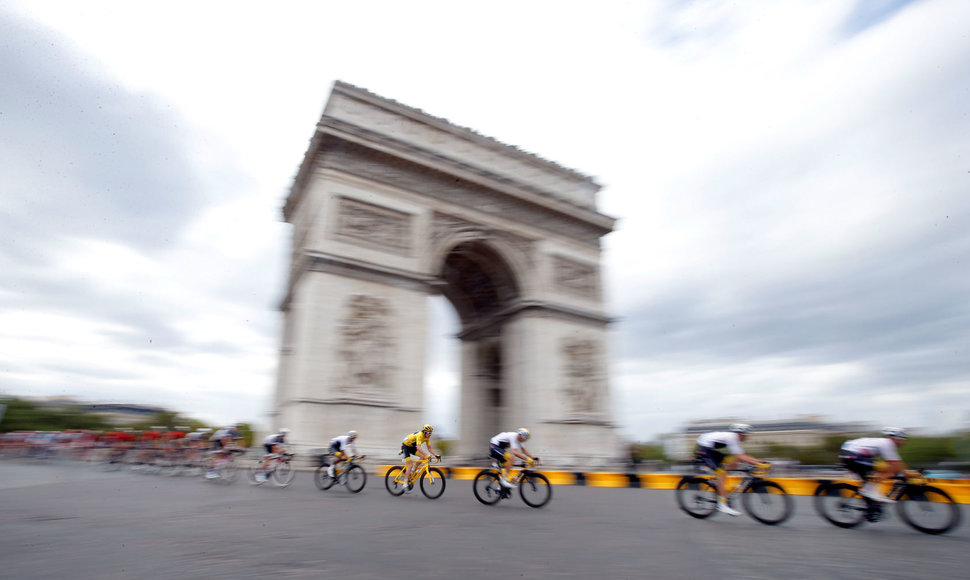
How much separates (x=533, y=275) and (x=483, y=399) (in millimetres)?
5079

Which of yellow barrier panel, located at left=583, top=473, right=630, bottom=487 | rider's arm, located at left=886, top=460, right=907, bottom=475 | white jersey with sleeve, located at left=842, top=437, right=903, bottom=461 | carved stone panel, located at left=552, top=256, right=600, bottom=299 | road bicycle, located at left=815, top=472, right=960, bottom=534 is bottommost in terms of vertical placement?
yellow barrier panel, located at left=583, top=473, right=630, bottom=487

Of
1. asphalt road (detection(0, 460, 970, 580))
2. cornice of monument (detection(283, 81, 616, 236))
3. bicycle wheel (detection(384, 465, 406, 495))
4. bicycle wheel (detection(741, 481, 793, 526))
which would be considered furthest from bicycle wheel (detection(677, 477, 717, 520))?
cornice of monument (detection(283, 81, 616, 236))

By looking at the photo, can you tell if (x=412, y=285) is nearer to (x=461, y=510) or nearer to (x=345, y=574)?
(x=461, y=510)

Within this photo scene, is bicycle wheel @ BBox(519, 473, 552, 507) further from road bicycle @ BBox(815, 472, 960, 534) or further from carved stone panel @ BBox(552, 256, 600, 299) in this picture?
carved stone panel @ BBox(552, 256, 600, 299)

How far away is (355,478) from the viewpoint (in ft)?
26.7

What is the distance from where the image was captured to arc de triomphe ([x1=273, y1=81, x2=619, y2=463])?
12.8 meters

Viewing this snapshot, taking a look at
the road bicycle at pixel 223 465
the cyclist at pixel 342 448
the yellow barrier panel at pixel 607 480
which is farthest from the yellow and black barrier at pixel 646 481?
the road bicycle at pixel 223 465

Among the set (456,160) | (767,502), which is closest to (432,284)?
(456,160)

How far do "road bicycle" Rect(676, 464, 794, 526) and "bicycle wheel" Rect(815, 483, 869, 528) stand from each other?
1.47 feet

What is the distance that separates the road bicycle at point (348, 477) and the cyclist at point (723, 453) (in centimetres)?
468

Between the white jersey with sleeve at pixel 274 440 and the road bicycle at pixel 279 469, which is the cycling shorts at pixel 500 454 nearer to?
the road bicycle at pixel 279 469

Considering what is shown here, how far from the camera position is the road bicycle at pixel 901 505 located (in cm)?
471

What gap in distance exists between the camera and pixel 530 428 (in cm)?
1535

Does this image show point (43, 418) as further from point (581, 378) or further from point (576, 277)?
point (581, 378)
